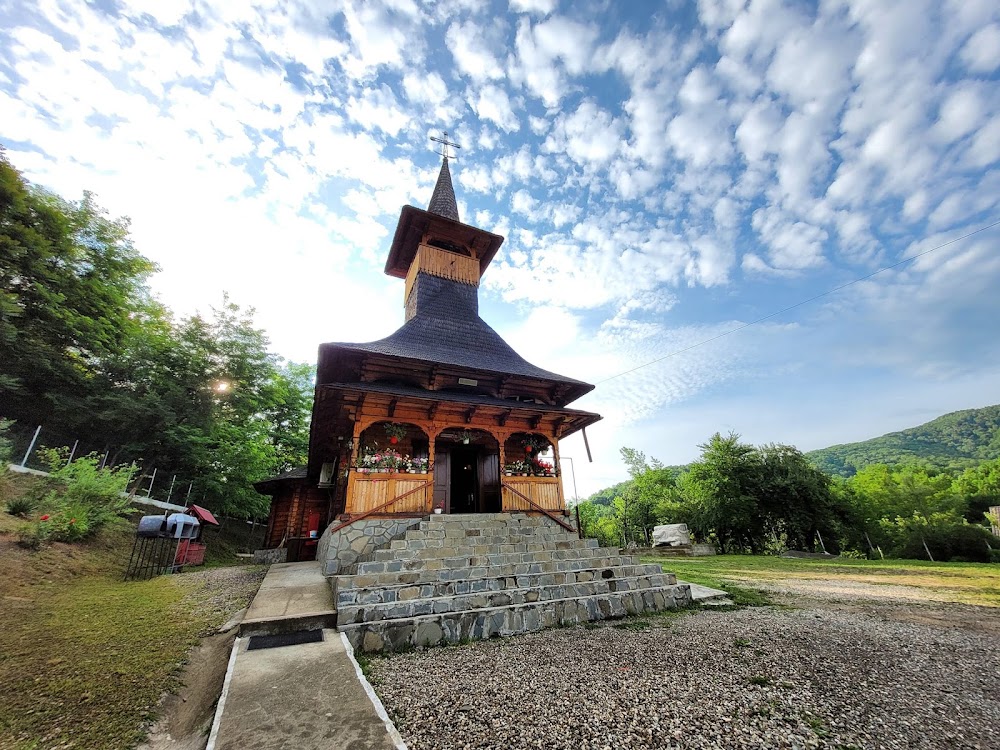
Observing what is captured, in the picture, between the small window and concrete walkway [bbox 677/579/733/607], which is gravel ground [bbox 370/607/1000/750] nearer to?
concrete walkway [bbox 677/579/733/607]

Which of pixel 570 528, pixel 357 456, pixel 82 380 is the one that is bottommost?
pixel 570 528

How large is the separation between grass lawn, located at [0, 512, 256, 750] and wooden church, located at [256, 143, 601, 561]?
314 cm

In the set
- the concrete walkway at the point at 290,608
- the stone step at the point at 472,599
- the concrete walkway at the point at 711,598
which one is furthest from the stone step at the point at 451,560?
the concrete walkway at the point at 711,598

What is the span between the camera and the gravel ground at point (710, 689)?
2418 mm

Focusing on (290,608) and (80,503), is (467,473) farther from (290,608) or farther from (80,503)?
(80,503)

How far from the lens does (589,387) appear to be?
1095 centimetres

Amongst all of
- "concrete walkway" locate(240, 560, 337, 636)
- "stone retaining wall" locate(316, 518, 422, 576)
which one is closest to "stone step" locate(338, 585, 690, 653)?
"concrete walkway" locate(240, 560, 337, 636)

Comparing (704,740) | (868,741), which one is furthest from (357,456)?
(868,741)

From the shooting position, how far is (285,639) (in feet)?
13.3

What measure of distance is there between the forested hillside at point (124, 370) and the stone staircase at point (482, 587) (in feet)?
49.3

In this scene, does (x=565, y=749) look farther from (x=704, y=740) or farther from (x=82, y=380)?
(x=82, y=380)

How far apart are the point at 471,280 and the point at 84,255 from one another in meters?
16.5

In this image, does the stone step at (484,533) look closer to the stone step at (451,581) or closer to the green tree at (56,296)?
the stone step at (451,581)

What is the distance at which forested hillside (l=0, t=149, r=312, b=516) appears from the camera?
44.0ft
